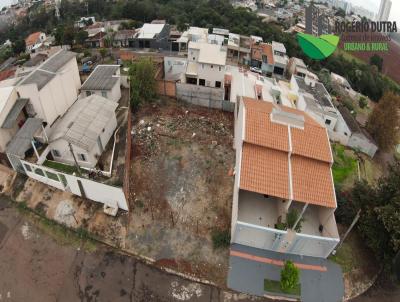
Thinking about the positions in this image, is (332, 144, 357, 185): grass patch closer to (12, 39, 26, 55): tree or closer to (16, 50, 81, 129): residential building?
A: (16, 50, 81, 129): residential building

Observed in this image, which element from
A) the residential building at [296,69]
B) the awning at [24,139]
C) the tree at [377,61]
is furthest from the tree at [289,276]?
the tree at [377,61]

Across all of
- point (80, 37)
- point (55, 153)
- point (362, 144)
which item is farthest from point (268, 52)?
point (55, 153)

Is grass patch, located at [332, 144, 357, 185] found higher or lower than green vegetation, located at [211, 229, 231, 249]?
lower

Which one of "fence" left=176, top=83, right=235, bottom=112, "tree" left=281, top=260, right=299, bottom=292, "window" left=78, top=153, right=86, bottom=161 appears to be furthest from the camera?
"fence" left=176, top=83, right=235, bottom=112

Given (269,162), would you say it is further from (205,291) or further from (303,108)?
(303,108)

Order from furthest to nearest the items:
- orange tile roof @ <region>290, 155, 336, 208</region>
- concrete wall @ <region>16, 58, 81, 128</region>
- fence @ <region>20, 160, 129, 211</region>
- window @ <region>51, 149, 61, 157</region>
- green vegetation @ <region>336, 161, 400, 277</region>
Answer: concrete wall @ <region>16, 58, 81, 128</region>, window @ <region>51, 149, 61, 157</region>, fence @ <region>20, 160, 129, 211</region>, orange tile roof @ <region>290, 155, 336, 208</region>, green vegetation @ <region>336, 161, 400, 277</region>

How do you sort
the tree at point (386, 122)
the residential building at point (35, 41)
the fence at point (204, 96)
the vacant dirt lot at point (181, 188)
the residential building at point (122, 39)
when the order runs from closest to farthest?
the vacant dirt lot at point (181, 188), the fence at point (204, 96), the tree at point (386, 122), the residential building at point (122, 39), the residential building at point (35, 41)

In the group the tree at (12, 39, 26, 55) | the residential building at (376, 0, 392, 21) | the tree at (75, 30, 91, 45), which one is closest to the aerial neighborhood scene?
the tree at (75, 30, 91, 45)

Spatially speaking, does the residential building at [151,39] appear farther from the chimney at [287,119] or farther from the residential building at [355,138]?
the chimney at [287,119]
